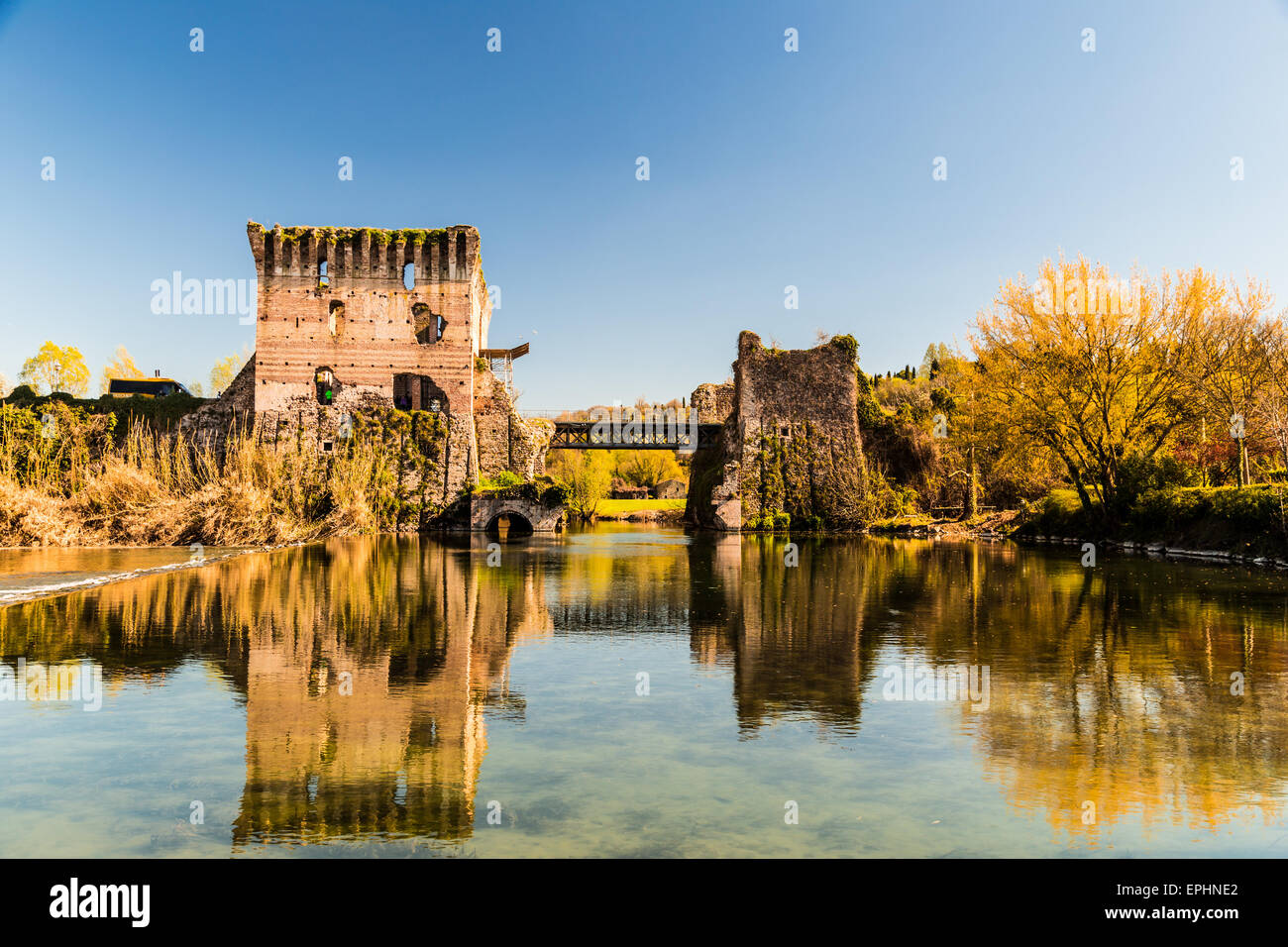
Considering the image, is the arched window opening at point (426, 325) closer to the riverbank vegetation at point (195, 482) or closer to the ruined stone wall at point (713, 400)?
the riverbank vegetation at point (195, 482)

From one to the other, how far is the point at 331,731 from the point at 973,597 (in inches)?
462

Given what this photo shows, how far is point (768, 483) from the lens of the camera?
44.5 m

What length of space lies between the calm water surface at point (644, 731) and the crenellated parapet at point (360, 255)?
3162cm

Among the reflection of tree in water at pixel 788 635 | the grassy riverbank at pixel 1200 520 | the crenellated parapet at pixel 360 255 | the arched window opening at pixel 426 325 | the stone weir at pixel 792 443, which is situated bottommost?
the reflection of tree in water at pixel 788 635

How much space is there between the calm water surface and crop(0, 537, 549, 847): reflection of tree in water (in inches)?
1.6

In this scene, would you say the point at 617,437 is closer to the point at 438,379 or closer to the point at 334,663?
the point at 438,379

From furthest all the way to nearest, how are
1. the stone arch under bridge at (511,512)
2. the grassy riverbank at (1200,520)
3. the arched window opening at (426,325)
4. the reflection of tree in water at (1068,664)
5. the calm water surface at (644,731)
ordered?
the arched window opening at (426,325), the stone arch under bridge at (511,512), the grassy riverbank at (1200,520), the reflection of tree in water at (1068,664), the calm water surface at (644,731)

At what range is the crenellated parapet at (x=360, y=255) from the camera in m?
42.2

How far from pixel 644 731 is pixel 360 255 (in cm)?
4080

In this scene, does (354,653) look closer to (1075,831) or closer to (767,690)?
(767,690)

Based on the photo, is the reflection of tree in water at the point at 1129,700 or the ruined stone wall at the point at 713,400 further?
the ruined stone wall at the point at 713,400

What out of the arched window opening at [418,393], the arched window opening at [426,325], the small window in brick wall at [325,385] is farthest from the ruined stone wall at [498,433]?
the small window in brick wall at [325,385]

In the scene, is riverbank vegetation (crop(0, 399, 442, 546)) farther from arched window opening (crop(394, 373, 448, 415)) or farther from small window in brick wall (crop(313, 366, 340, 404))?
small window in brick wall (crop(313, 366, 340, 404))

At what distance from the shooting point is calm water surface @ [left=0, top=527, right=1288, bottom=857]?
462cm
